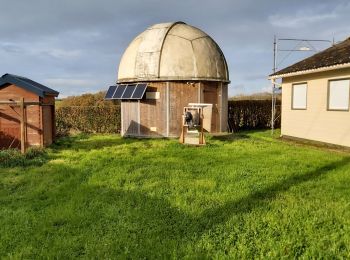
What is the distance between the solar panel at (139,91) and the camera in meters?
17.3

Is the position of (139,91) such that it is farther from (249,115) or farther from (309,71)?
(249,115)

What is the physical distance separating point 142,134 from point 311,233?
536 inches

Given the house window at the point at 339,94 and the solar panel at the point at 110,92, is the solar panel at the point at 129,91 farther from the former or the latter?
the house window at the point at 339,94

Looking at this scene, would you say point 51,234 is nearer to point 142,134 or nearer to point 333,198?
point 333,198

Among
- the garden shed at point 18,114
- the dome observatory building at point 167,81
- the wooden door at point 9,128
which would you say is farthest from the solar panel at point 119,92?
the wooden door at point 9,128

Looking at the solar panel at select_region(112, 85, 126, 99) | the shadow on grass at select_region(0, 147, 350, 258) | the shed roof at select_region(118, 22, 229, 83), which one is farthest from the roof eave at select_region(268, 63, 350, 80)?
the solar panel at select_region(112, 85, 126, 99)

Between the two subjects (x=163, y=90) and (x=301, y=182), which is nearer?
(x=301, y=182)

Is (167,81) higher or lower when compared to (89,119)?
higher

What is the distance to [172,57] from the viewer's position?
17.5 meters

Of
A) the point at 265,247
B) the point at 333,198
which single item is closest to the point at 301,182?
the point at 333,198

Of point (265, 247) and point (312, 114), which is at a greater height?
point (312, 114)

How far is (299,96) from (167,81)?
6479 mm

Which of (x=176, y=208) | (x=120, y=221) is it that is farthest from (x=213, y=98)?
(x=120, y=221)

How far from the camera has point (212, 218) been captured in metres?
5.66
